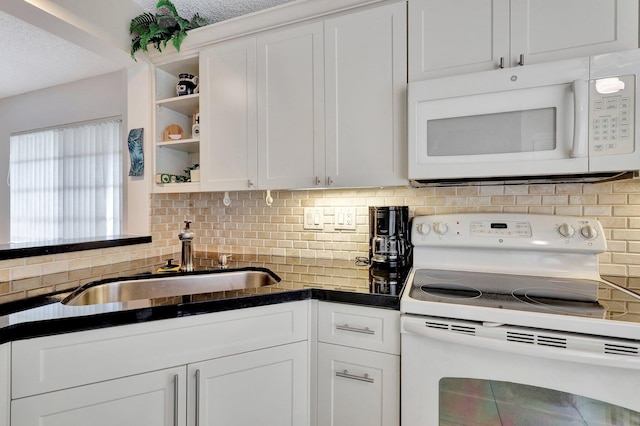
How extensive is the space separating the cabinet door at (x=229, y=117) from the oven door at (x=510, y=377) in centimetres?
123

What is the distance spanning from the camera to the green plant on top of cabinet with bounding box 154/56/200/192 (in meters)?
2.07

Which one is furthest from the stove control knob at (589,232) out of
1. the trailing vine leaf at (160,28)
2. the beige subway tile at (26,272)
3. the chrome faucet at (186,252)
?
the beige subway tile at (26,272)

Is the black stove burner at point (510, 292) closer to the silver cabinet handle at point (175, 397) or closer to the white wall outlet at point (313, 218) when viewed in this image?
the white wall outlet at point (313, 218)

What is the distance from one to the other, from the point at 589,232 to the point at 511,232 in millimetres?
290

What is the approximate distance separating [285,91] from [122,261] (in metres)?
1.38

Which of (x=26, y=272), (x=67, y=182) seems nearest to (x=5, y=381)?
(x=26, y=272)

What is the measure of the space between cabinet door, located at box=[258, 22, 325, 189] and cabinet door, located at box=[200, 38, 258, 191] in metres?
0.07

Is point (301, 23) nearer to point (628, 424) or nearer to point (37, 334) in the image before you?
point (37, 334)

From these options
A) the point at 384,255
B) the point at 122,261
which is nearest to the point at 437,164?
the point at 384,255

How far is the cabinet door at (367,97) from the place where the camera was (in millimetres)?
1500

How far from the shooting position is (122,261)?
1.90 metres

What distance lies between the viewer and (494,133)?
130 centimetres

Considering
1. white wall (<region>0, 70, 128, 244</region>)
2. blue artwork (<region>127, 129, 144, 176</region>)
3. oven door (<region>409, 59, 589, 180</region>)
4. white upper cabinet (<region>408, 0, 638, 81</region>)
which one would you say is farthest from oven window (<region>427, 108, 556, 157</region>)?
white wall (<region>0, 70, 128, 244</region>)

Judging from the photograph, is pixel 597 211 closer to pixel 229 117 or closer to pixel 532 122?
pixel 532 122
